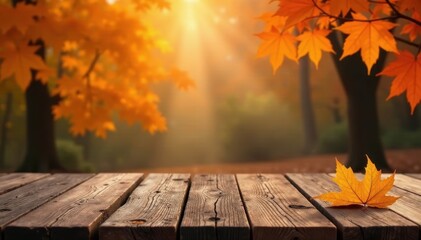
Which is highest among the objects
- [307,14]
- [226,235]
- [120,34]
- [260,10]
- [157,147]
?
[260,10]

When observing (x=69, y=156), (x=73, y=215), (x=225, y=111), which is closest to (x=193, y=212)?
(x=73, y=215)

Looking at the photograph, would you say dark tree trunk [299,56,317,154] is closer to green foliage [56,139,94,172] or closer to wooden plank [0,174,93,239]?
green foliage [56,139,94,172]

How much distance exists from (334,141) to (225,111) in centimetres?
394

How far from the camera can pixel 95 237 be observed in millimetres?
1882

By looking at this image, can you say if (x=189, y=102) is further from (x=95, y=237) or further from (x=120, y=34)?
(x=95, y=237)

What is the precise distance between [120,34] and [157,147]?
1443cm

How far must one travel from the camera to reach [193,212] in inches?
82.3

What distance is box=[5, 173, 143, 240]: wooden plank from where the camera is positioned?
1.81 metres

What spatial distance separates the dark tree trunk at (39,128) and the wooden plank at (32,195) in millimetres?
4918

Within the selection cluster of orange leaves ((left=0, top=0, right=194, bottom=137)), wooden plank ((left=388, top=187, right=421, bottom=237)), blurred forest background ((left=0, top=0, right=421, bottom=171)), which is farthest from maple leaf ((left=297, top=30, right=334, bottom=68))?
blurred forest background ((left=0, top=0, right=421, bottom=171))

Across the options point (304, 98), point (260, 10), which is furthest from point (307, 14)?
point (260, 10)

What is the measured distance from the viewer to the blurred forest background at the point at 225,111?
16.7 meters

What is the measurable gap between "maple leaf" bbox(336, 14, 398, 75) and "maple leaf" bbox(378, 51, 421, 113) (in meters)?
0.06

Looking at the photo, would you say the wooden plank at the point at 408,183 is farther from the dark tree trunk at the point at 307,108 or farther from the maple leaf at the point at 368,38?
the dark tree trunk at the point at 307,108
